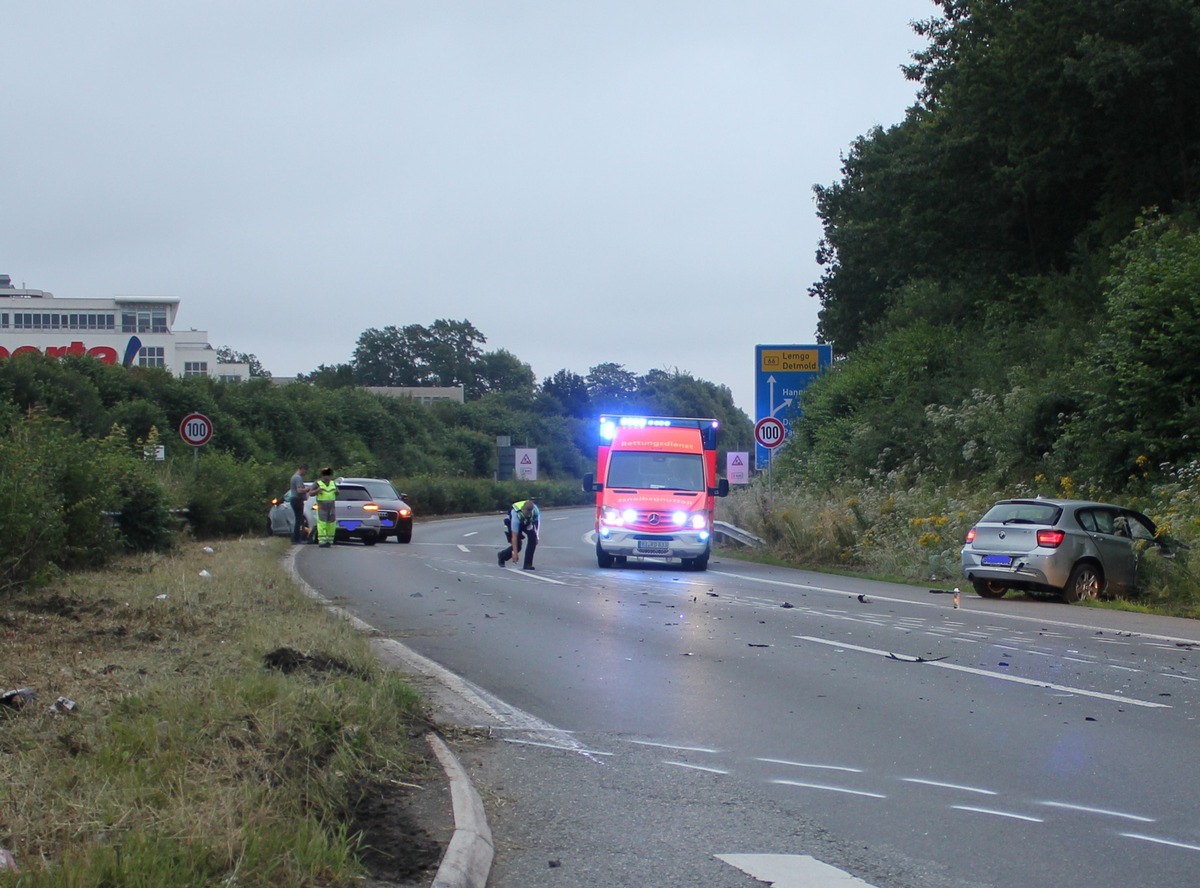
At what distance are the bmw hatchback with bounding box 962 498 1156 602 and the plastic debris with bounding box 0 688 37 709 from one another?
13474 millimetres

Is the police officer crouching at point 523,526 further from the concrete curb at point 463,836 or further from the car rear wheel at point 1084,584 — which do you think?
the concrete curb at point 463,836

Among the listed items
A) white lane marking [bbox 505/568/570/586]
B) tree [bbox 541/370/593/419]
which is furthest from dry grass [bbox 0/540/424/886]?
tree [bbox 541/370/593/419]

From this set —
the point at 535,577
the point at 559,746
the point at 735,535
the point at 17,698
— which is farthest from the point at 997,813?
the point at 735,535

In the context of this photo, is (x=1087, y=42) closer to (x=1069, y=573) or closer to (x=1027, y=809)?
(x=1069, y=573)

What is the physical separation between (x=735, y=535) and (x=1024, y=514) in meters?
14.7

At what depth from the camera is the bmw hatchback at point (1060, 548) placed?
1769 centimetres

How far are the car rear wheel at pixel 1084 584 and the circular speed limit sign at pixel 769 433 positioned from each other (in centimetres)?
1339

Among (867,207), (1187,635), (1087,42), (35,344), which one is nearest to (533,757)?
(1187,635)

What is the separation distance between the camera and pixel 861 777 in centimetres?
743

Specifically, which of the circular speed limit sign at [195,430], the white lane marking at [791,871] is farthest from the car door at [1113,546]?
the circular speed limit sign at [195,430]

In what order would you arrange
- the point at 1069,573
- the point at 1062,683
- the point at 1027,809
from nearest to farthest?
the point at 1027,809 → the point at 1062,683 → the point at 1069,573

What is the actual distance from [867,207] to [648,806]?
3677 cm

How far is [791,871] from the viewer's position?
222 inches

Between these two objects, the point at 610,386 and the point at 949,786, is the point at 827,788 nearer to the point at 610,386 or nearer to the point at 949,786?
the point at 949,786
